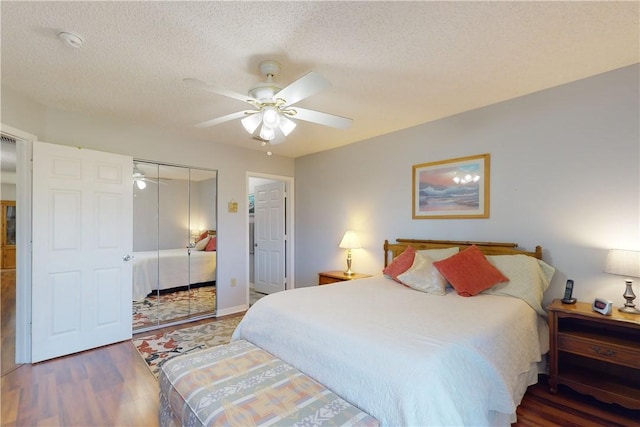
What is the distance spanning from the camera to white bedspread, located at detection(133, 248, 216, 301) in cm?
367

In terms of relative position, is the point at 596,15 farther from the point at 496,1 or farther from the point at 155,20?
the point at 155,20

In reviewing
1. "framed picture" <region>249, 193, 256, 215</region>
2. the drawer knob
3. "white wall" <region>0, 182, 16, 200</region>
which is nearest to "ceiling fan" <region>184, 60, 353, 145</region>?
the drawer knob

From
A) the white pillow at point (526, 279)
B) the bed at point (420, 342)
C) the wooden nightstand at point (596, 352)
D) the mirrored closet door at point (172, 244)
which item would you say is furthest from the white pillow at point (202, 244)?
the wooden nightstand at point (596, 352)

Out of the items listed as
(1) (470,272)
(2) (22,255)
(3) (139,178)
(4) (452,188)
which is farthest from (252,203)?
(1) (470,272)

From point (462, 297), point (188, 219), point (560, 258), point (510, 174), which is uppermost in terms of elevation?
point (510, 174)

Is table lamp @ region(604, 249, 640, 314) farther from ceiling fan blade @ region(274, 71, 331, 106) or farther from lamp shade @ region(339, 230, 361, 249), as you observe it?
lamp shade @ region(339, 230, 361, 249)

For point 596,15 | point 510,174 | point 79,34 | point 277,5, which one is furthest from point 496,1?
point 79,34

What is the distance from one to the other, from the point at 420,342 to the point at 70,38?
2.72 meters

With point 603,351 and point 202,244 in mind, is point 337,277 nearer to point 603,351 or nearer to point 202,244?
point 202,244

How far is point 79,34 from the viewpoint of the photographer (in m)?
1.86

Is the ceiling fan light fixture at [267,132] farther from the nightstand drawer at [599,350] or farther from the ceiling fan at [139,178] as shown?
the nightstand drawer at [599,350]

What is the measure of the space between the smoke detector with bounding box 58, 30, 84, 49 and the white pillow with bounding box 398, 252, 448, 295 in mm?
3053

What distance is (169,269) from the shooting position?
3.91 metres

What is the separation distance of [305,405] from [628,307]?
93.7 inches
